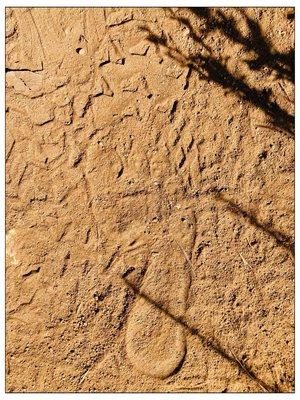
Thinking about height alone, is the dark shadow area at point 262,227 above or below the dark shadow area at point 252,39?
below

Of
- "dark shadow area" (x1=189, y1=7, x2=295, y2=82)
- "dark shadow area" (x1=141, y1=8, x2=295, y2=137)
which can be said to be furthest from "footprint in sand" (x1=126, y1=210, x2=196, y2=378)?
"dark shadow area" (x1=189, y1=7, x2=295, y2=82)

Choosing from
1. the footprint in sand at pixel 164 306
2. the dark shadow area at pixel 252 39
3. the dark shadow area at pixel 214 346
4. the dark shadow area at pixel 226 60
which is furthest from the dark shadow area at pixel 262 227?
the dark shadow area at pixel 252 39

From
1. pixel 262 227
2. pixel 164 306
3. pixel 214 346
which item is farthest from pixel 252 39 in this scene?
pixel 214 346

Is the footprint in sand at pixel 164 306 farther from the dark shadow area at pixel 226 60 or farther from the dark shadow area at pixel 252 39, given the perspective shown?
the dark shadow area at pixel 252 39

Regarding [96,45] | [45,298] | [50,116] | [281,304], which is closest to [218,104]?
[96,45]

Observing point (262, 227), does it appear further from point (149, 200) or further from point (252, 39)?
point (252, 39)

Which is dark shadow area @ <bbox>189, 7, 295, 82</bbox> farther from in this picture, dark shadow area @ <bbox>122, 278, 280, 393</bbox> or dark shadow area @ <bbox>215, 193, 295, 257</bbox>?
dark shadow area @ <bbox>122, 278, 280, 393</bbox>
